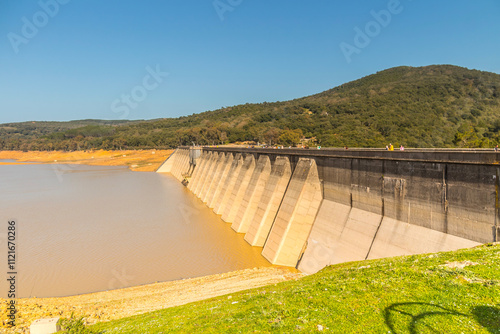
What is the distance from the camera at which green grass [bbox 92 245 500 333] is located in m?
6.22

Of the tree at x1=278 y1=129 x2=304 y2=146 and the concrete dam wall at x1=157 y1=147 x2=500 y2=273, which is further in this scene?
the tree at x1=278 y1=129 x2=304 y2=146

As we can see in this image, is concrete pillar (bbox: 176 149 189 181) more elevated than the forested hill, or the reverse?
the forested hill

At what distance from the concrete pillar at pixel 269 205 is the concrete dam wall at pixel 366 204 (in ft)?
0.27

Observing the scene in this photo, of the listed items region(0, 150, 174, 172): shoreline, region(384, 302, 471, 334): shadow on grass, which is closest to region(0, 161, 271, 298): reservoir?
region(384, 302, 471, 334): shadow on grass

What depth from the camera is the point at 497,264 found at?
7.82m

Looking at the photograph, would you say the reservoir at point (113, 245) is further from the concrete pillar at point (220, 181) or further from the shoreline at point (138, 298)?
the shoreline at point (138, 298)

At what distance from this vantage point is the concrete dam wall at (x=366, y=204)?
37.9 ft

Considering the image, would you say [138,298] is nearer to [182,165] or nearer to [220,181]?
[220,181]

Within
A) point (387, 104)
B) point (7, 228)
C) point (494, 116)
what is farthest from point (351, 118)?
point (7, 228)

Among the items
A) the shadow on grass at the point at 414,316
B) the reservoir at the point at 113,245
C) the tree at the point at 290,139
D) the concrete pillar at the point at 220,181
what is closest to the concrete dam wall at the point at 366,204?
the reservoir at the point at 113,245

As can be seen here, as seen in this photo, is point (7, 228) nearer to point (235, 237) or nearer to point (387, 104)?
point (235, 237)

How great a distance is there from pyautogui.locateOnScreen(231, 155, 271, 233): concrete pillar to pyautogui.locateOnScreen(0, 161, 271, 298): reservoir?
1.07 metres

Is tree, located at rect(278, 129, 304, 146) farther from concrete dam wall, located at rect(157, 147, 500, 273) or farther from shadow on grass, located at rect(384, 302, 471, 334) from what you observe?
shadow on grass, located at rect(384, 302, 471, 334)

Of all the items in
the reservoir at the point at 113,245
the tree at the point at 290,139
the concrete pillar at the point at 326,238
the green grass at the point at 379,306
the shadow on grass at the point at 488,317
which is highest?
the tree at the point at 290,139
